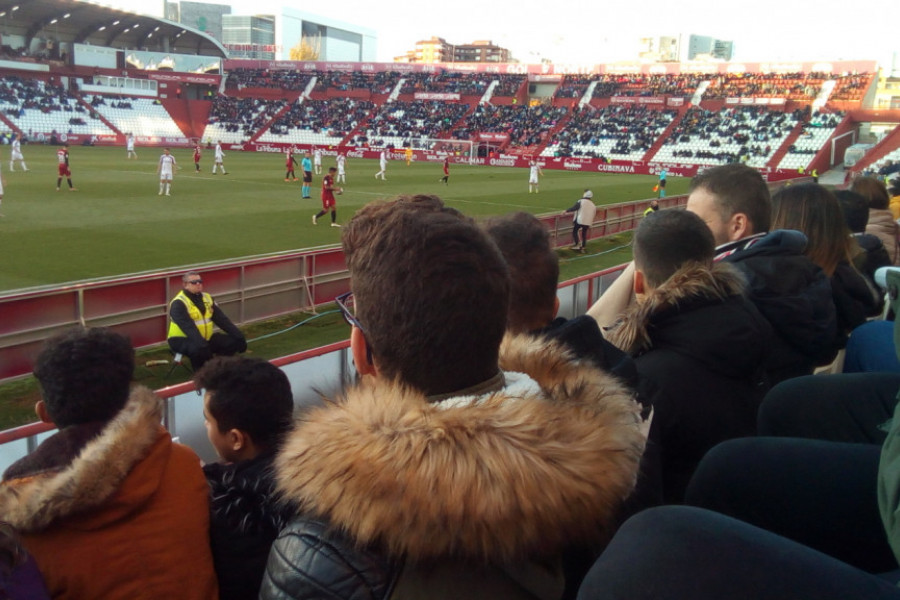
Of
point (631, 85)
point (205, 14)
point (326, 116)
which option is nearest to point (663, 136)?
point (631, 85)

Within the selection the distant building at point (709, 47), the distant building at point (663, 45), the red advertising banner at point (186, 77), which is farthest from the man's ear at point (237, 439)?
the distant building at point (709, 47)

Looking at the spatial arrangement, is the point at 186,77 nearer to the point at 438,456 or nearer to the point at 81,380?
the point at 81,380

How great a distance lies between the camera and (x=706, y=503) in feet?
5.01

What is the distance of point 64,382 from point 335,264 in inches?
413

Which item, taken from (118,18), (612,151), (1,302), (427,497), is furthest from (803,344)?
(118,18)

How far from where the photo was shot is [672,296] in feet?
8.63

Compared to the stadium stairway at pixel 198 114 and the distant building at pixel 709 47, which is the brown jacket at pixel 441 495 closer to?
the stadium stairway at pixel 198 114

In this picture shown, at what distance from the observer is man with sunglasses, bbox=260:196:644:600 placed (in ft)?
3.92

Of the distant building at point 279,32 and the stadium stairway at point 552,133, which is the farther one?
the distant building at point 279,32

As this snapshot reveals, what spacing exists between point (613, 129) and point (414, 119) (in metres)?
18.6

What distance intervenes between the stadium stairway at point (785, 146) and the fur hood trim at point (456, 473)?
52662mm

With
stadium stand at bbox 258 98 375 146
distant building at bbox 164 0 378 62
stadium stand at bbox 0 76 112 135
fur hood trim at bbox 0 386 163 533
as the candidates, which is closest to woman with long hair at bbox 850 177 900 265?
fur hood trim at bbox 0 386 163 533

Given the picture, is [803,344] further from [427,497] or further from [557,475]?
[427,497]

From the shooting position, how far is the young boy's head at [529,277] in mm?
2693
